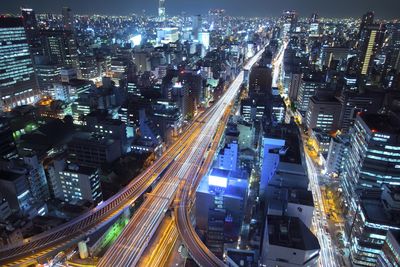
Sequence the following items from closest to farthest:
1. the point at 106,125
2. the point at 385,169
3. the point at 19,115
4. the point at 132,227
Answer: the point at 132,227
the point at 385,169
the point at 106,125
the point at 19,115

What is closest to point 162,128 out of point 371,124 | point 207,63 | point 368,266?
point 371,124

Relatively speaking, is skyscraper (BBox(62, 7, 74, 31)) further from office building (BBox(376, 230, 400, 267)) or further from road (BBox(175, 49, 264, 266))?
office building (BBox(376, 230, 400, 267))

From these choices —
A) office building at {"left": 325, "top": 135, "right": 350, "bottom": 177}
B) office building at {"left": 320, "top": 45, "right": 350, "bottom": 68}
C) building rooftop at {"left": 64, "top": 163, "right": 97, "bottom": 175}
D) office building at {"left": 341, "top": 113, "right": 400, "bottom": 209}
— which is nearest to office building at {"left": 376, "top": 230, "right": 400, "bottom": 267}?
office building at {"left": 341, "top": 113, "right": 400, "bottom": 209}

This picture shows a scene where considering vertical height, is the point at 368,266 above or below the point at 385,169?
below

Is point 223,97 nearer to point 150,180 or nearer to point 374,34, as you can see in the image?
point 150,180

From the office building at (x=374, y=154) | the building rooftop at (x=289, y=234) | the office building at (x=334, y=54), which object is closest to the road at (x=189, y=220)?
the building rooftop at (x=289, y=234)
